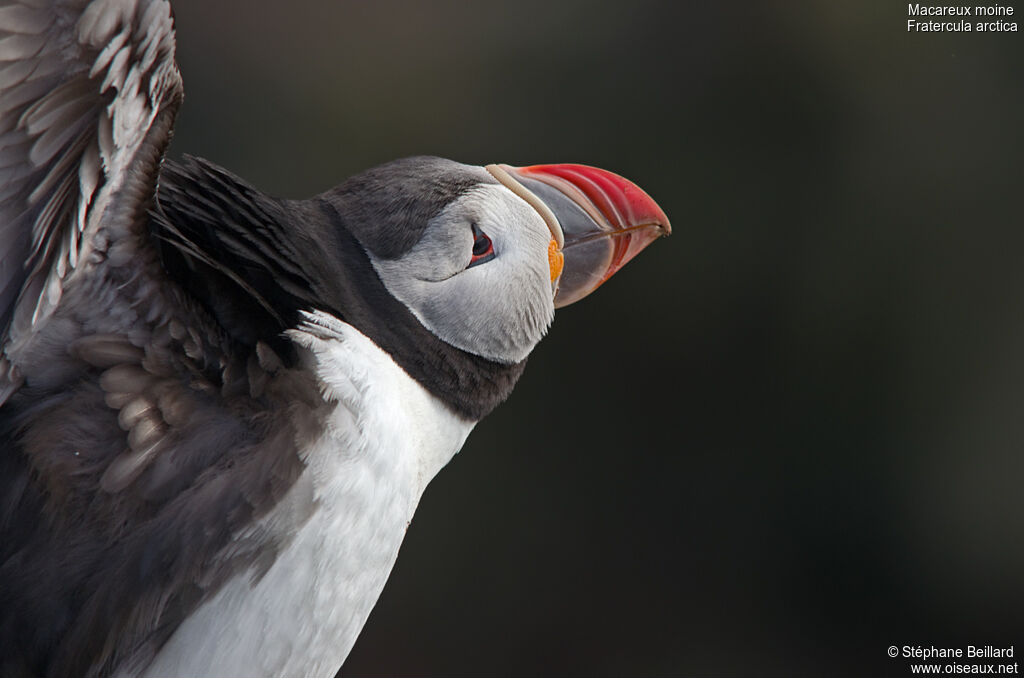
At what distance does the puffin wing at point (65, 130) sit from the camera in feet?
1.98

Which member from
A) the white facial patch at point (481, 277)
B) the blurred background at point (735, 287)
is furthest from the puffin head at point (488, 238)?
the blurred background at point (735, 287)

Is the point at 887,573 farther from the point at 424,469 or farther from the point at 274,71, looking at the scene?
the point at 274,71

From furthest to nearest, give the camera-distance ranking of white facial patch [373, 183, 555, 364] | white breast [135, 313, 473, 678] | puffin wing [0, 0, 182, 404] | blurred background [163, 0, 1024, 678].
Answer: blurred background [163, 0, 1024, 678]
white facial patch [373, 183, 555, 364]
white breast [135, 313, 473, 678]
puffin wing [0, 0, 182, 404]

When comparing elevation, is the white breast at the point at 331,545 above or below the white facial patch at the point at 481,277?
below

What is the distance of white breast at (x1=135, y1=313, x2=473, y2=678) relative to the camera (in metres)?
0.73

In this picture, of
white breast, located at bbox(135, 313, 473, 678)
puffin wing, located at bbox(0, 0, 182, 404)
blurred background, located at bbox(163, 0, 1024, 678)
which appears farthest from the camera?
blurred background, located at bbox(163, 0, 1024, 678)

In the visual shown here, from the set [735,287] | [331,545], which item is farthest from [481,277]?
[735,287]

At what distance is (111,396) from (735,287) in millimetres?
1337

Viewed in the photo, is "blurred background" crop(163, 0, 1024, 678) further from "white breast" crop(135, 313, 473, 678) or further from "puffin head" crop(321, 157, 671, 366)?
"white breast" crop(135, 313, 473, 678)

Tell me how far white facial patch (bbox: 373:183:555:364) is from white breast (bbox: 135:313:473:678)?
0.22 feet

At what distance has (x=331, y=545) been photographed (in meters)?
0.75

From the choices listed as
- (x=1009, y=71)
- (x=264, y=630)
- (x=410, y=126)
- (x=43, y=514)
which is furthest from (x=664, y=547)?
(x=43, y=514)

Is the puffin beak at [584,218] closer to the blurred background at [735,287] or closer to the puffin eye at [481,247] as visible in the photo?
the puffin eye at [481,247]

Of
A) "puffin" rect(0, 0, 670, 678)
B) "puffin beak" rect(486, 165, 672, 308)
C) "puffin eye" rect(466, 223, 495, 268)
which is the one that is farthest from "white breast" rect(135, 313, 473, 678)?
"puffin beak" rect(486, 165, 672, 308)
